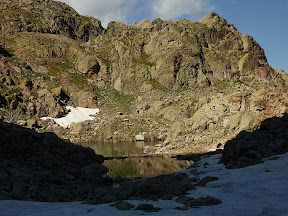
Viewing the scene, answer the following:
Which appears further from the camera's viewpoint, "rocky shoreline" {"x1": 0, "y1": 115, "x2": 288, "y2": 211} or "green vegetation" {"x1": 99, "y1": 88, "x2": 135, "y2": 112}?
"green vegetation" {"x1": 99, "y1": 88, "x2": 135, "y2": 112}

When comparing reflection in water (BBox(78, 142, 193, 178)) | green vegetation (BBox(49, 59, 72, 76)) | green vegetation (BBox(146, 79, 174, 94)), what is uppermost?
green vegetation (BBox(49, 59, 72, 76))

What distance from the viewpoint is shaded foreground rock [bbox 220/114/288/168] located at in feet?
94.1

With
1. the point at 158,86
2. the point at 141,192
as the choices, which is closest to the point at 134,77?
the point at 158,86

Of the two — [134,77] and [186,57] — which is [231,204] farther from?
[186,57]

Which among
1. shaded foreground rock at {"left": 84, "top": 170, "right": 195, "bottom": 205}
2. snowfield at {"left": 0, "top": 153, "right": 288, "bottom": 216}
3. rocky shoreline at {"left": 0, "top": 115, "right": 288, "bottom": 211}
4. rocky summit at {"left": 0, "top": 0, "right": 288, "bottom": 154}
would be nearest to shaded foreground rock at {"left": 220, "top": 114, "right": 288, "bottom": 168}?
rocky shoreline at {"left": 0, "top": 115, "right": 288, "bottom": 211}

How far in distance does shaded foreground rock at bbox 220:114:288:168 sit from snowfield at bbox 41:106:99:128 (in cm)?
11132

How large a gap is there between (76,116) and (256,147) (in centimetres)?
12596

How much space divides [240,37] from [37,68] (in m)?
169

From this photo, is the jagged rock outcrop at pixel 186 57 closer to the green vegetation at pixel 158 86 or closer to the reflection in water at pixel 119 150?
the green vegetation at pixel 158 86

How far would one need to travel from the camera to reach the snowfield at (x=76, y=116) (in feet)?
433

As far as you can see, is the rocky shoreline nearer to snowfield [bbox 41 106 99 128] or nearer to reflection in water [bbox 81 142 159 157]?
reflection in water [bbox 81 142 159 157]

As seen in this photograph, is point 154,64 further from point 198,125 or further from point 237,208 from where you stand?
point 237,208

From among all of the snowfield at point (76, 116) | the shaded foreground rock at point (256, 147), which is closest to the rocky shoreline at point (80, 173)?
the shaded foreground rock at point (256, 147)

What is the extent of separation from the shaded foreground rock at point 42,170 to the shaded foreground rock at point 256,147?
705 inches
